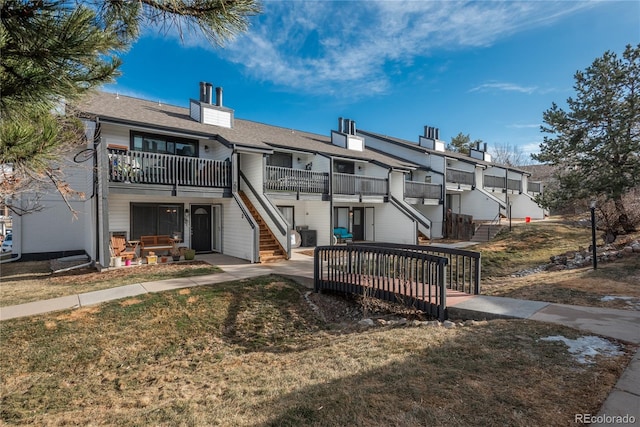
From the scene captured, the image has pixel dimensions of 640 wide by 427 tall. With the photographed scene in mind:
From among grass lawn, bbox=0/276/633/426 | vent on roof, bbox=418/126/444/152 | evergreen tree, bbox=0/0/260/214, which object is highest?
vent on roof, bbox=418/126/444/152

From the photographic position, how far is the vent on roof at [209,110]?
53.5 ft

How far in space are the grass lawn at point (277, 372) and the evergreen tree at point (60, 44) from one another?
3.19 metres

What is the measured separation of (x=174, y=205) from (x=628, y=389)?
15.6 m

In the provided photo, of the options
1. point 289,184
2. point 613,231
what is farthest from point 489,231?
point 289,184

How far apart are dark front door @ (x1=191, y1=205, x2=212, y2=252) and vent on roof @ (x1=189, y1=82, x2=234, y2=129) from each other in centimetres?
463

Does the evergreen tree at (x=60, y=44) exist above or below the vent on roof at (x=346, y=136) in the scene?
below

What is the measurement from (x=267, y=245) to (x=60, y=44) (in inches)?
434

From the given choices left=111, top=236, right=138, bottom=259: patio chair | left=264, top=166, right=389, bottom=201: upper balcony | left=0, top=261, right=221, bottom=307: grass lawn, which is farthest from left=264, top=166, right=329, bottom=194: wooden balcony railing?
left=111, top=236, right=138, bottom=259: patio chair

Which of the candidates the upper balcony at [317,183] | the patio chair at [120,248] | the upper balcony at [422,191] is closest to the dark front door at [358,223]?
the upper balcony at [317,183]

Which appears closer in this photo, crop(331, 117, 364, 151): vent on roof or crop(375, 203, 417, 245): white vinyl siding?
crop(375, 203, 417, 245): white vinyl siding

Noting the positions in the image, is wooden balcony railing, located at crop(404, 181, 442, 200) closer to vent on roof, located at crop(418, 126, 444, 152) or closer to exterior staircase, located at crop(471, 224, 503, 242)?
exterior staircase, located at crop(471, 224, 503, 242)

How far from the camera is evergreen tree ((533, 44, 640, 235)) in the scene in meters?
13.1

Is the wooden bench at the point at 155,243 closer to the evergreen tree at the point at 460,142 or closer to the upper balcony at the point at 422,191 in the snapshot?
the upper balcony at the point at 422,191

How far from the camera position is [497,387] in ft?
10.5
